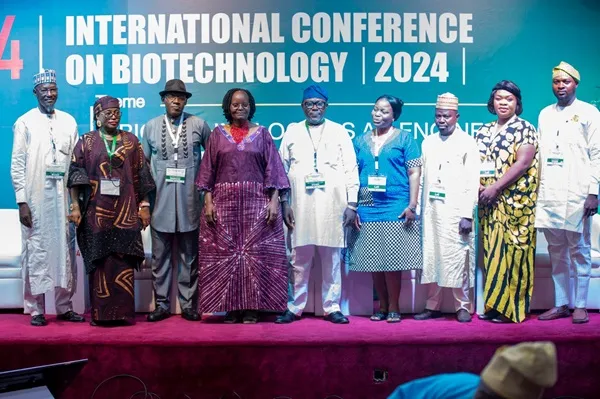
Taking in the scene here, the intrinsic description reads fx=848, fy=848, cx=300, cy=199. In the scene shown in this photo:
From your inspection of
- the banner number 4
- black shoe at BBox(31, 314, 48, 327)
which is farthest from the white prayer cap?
the banner number 4

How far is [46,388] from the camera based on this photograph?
11.5 feet

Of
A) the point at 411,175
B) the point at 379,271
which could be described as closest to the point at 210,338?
the point at 379,271

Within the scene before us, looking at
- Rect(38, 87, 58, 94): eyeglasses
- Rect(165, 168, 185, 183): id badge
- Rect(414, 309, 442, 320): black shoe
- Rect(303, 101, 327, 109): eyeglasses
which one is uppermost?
Rect(38, 87, 58, 94): eyeglasses

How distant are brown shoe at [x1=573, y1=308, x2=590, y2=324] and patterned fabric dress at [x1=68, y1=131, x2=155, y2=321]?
9.58 feet

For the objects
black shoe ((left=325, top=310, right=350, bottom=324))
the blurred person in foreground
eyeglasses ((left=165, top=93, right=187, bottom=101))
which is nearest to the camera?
the blurred person in foreground

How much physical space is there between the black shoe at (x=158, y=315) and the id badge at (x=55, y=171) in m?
1.13

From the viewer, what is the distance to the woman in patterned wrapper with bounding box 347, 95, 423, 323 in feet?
18.9

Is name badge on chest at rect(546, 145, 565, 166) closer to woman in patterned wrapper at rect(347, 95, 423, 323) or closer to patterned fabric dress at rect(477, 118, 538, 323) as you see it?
patterned fabric dress at rect(477, 118, 538, 323)

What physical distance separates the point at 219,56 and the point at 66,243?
214cm

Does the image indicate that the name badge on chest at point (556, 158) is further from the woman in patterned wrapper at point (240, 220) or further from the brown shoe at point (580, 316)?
the woman in patterned wrapper at point (240, 220)

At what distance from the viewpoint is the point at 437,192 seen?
227 inches

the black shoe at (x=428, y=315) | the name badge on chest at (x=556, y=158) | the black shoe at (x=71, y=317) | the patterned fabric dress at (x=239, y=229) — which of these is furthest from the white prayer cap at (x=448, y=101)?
the black shoe at (x=71, y=317)

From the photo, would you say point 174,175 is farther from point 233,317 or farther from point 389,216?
point 389,216

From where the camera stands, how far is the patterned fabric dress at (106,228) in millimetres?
5578
